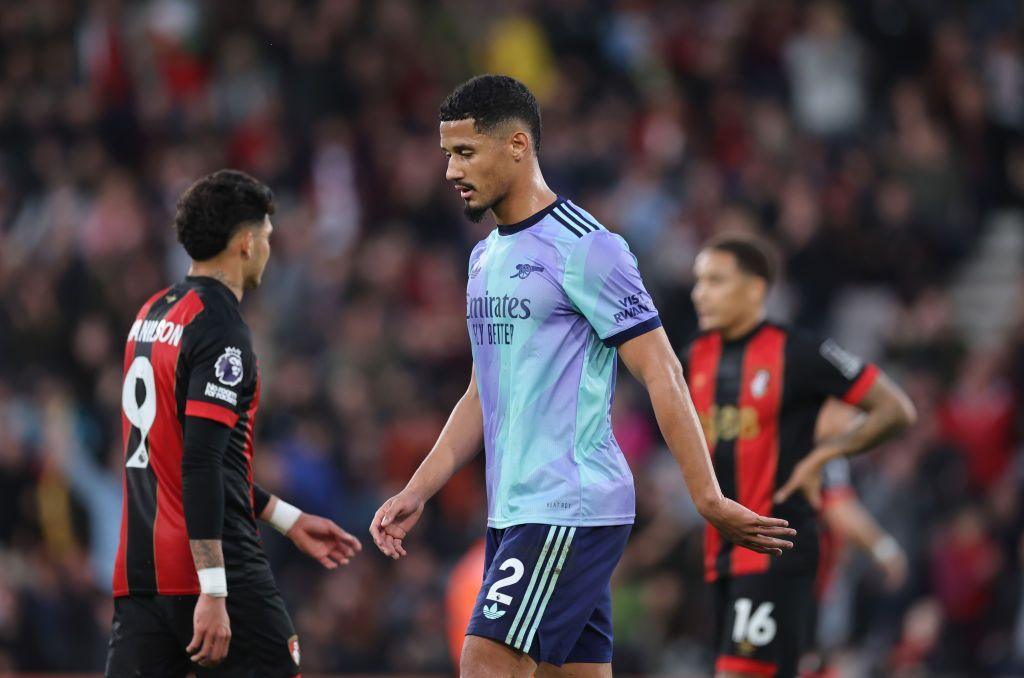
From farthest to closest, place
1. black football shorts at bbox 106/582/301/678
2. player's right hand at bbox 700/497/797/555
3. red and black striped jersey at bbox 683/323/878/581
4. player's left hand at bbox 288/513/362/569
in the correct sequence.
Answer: red and black striped jersey at bbox 683/323/878/581, player's left hand at bbox 288/513/362/569, black football shorts at bbox 106/582/301/678, player's right hand at bbox 700/497/797/555

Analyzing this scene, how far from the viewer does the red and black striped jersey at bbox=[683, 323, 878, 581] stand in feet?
23.0

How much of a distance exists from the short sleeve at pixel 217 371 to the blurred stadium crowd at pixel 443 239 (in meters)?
6.44

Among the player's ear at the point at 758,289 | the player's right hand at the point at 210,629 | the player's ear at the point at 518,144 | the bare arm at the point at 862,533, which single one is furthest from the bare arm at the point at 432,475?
the bare arm at the point at 862,533

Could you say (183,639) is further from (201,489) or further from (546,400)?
(546,400)

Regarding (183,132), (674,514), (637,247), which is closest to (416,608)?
(674,514)

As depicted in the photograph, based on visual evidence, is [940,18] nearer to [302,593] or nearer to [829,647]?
[829,647]

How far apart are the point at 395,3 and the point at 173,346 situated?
37.7ft

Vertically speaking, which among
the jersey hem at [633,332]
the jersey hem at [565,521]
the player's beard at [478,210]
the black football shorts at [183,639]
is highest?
the player's beard at [478,210]

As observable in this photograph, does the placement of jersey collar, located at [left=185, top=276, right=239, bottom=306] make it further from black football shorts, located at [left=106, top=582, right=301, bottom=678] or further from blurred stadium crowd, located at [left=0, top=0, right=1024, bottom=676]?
blurred stadium crowd, located at [left=0, top=0, right=1024, bottom=676]

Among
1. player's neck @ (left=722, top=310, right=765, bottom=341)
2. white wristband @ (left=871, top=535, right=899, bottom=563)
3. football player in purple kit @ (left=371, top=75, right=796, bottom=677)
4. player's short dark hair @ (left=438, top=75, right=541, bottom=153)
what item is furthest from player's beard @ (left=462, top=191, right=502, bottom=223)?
white wristband @ (left=871, top=535, right=899, bottom=563)

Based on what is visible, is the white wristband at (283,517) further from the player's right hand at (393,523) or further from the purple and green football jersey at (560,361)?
the purple and green football jersey at (560,361)

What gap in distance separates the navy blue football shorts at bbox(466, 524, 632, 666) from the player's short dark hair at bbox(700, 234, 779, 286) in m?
2.63

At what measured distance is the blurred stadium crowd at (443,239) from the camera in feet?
38.9

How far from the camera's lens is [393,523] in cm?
528
